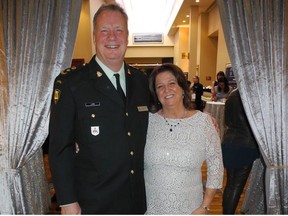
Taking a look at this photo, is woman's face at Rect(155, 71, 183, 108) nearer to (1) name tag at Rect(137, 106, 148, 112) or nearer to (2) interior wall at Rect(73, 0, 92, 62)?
(1) name tag at Rect(137, 106, 148, 112)

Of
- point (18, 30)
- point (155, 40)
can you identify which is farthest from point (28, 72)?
point (155, 40)

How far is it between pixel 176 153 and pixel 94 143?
0.44 metres

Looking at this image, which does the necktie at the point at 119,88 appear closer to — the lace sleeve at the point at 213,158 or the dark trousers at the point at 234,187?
the lace sleeve at the point at 213,158

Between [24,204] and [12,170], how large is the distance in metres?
0.34

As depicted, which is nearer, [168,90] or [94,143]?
[94,143]

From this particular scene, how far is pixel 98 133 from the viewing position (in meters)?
1.35

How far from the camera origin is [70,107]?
1.30 metres

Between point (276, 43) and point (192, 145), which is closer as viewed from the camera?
point (192, 145)

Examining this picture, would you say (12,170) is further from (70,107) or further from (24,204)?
(70,107)

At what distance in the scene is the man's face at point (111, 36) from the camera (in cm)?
134

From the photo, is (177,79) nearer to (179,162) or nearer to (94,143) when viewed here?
(179,162)

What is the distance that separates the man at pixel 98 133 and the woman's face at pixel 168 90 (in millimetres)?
189

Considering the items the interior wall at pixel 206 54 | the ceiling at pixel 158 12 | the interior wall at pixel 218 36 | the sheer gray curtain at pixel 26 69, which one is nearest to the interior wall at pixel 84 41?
the ceiling at pixel 158 12

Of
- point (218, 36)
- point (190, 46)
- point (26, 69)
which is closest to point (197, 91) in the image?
point (218, 36)
